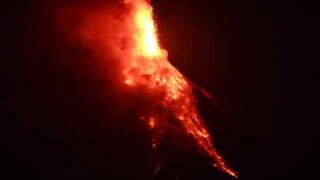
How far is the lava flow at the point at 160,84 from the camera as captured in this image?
959cm

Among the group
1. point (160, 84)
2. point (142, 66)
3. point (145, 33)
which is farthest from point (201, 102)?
point (145, 33)

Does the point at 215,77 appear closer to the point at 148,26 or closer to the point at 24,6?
the point at 148,26

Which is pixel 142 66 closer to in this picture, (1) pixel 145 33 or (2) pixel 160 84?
(2) pixel 160 84

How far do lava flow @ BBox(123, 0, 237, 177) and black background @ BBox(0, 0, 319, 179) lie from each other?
0.26 metres

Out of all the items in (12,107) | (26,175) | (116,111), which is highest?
(116,111)

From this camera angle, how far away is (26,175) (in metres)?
9.24

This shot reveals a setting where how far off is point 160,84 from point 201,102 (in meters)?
0.90

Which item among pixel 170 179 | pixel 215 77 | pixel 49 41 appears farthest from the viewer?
pixel 215 77

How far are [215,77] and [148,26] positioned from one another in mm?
1622

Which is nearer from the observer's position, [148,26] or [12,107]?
[12,107]

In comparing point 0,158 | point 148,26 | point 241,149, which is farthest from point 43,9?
point 241,149

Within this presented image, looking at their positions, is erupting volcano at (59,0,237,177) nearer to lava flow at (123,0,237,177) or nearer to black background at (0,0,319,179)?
lava flow at (123,0,237,177)

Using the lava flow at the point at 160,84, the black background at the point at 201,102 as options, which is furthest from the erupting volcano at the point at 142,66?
the black background at the point at 201,102

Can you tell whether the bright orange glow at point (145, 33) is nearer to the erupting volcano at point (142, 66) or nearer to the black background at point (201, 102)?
the erupting volcano at point (142, 66)
